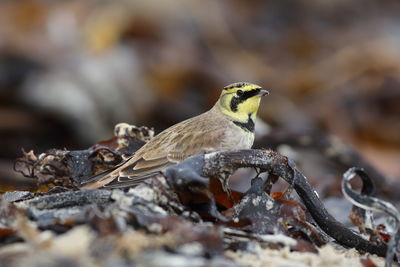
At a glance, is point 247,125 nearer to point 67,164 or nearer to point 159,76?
point 67,164

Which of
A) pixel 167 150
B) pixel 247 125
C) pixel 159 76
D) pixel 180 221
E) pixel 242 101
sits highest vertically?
pixel 159 76

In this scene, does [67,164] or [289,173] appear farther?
[67,164]

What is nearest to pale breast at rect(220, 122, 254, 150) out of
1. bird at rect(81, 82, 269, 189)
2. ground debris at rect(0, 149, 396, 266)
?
bird at rect(81, 82, 269, 189)

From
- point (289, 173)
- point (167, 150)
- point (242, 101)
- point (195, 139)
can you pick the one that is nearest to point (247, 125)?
point (242, 101)

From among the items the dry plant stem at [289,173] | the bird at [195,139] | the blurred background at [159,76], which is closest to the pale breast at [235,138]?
the bird at [195,139]

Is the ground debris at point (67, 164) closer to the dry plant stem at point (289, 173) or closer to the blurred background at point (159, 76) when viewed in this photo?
the dry plant stem at point (289, 173)

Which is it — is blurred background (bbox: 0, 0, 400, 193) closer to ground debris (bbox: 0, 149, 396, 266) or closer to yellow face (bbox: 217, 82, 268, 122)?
yellow face (bbox: 217, 82, 268, 122)
